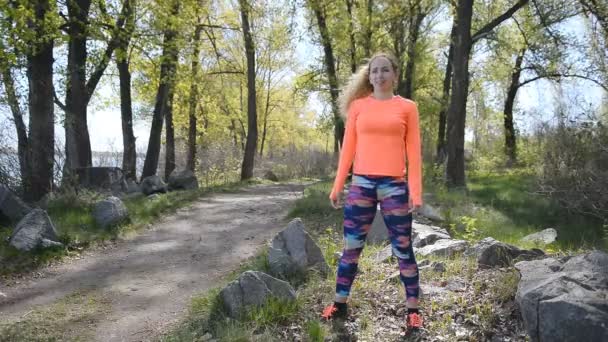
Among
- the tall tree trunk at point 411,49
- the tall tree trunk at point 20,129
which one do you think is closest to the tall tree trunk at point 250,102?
the tall tree trunk at point 411,49

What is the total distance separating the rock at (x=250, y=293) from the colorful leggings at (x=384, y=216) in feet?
2.09

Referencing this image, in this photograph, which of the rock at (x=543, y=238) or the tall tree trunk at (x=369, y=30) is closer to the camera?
the rock at (x=543, y=238)

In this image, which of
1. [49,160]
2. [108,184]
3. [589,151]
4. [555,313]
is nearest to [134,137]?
[108,184]

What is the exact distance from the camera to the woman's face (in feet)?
12.1

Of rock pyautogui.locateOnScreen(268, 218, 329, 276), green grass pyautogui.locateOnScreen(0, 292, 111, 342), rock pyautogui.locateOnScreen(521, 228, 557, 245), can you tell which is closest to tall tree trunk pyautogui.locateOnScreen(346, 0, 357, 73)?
rock pyautogui.locateOnScreen(521, 228, 557, 245)

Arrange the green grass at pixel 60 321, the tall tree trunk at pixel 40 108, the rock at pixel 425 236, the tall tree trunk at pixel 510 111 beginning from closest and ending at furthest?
the green grass at pixel 60 321
the rock at pixel 425 236
the tall tree trunk at pixel 40 108
the tall tree trunk at pixel 510 111

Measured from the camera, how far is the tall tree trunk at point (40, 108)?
28.8ft

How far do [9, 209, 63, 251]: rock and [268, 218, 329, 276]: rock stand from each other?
323 cm

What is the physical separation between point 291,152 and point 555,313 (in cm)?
1858

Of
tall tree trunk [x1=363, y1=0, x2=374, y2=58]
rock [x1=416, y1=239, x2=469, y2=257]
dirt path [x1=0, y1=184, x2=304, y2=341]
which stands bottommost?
dirt path [x1=0, y1=184, x2=304, y2=341]

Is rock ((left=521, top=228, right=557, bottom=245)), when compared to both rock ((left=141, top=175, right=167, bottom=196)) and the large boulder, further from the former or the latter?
rock ((left=141, top=175, right=167, bottom=196))

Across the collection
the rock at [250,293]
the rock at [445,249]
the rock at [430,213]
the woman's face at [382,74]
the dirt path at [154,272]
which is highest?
the woman's face at [382,74]

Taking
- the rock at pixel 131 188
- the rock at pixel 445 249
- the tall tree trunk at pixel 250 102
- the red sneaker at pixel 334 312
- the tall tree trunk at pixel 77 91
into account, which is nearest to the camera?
the red sneaker at pixel 334 312

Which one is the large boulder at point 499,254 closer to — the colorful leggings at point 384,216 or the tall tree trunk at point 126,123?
the colorful leggings at point 384,216
